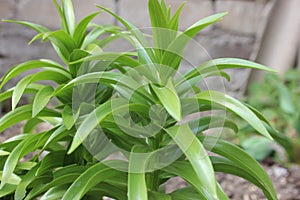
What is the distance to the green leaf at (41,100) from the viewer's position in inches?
34.3

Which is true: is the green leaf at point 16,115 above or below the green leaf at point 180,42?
below

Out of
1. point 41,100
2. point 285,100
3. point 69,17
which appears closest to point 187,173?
point 41,100

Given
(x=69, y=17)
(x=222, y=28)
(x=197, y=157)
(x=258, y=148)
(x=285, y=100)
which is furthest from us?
(x=222, y=28)

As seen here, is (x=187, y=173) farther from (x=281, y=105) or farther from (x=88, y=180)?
(x=281, y=105)

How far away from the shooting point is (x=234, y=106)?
79 centimetres

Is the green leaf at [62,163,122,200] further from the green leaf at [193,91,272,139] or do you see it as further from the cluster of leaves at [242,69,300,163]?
the cluster of leaves at [242,69,300,163]

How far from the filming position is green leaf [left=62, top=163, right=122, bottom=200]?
810 millimetres

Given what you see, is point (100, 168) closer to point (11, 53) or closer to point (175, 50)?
point (175, 50)

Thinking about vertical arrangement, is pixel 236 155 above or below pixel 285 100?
below

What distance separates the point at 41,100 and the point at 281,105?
1887mm

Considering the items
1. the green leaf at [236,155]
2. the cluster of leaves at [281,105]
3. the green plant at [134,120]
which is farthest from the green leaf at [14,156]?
the cluster of leaves at [281,105]

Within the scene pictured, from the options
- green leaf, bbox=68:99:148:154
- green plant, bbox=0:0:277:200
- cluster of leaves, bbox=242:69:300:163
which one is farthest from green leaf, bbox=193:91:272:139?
cluster of leaves, bbox=242:69:300:163

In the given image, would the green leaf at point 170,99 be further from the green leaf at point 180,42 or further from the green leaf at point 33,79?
the green leaf at point 33,79

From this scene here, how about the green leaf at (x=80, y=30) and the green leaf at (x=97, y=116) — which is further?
the green leaf at (x=80, y=30)
